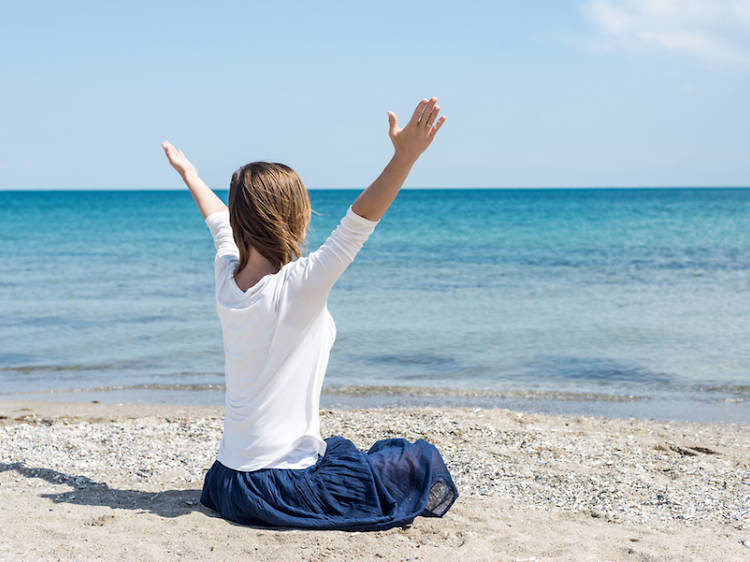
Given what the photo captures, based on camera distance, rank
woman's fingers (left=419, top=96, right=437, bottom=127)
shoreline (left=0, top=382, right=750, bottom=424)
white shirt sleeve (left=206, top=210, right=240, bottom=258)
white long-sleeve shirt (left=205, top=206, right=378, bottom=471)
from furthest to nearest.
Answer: shoreline (left=0, top=382, right=750, bottom=424) → white shirt sleeve (left=206, top=210, right=240, bottom=258) → white long-sleeve shirt (left=205, top=206, right=378, bottom=471) → woman's fingers (left=419, top=96, right=437, bottom=127)

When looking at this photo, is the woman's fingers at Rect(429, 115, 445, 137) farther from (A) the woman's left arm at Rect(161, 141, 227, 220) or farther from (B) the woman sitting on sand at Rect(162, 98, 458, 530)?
(A) the woman's left arm at Rect(161, 141, 227, 220)

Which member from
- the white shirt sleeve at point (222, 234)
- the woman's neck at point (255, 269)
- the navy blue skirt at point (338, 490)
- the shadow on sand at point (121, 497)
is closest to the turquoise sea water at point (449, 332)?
the shadow on sand at point (121, 497)

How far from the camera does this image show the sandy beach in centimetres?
341

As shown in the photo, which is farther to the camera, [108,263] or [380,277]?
[108,263]

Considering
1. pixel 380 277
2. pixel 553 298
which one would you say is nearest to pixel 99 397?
pixel 553 298

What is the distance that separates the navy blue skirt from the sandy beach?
0.07m

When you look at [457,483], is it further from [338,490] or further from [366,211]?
[366,211]

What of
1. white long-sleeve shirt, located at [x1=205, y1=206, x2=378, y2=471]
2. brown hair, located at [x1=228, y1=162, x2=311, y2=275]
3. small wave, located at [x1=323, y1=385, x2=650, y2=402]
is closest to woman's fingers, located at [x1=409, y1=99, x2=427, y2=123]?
white long-sleeve shirt, located at [x1=205, y1=206, x2=378, y2=471]

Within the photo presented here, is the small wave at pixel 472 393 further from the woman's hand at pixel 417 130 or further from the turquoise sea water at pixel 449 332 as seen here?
the woman's hand at pixel 417 130

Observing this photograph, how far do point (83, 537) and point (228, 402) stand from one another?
0.93 m

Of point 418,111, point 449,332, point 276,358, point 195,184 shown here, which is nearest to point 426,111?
point 418,111

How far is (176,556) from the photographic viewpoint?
3273 mm

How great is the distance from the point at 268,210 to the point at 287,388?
800 millimetres

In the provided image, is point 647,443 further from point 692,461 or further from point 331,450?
point 331,450
